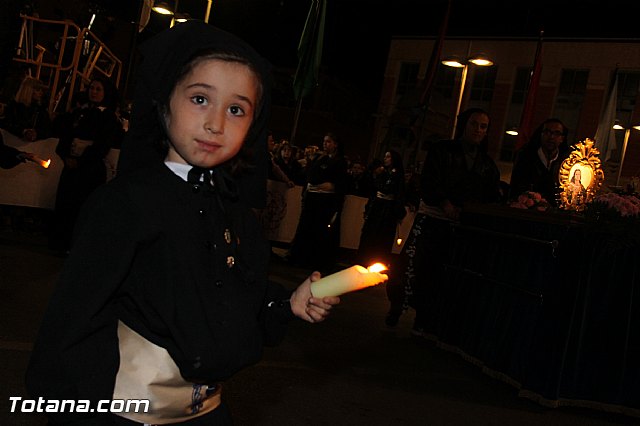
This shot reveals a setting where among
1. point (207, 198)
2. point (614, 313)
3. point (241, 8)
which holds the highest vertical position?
point (241, 8)

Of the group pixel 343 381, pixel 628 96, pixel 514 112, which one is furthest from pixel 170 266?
pixel 514 112

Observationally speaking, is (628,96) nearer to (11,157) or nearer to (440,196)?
(440,196)

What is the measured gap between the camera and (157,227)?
5.75 ft

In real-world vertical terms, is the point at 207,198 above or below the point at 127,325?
above

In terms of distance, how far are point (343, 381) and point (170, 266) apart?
3729mm

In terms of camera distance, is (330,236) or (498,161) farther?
(498,161)

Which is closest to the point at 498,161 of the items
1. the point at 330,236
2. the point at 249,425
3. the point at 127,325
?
the point at 330,236

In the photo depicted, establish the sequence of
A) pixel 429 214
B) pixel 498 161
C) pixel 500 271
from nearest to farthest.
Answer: pixel 500 271, pixel 429 214, pixel 498 161

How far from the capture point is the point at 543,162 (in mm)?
7426

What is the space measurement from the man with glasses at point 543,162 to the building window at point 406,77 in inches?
1135

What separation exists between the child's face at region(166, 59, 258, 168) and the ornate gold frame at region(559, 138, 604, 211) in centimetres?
493

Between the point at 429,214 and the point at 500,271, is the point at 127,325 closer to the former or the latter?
the point at 500,271

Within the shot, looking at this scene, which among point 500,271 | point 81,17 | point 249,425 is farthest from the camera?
point 81,17

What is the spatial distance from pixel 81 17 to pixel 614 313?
35.3 ft
